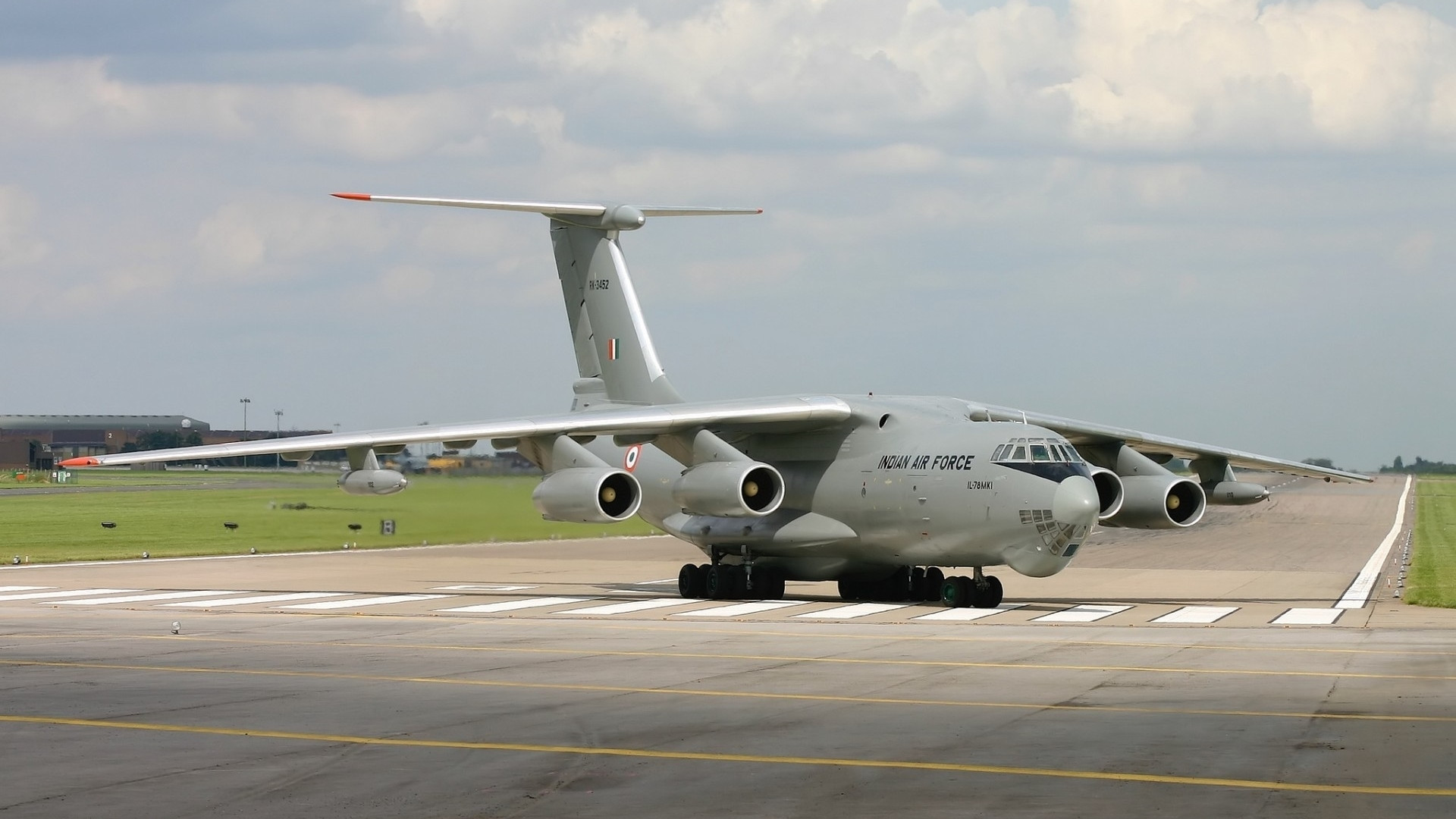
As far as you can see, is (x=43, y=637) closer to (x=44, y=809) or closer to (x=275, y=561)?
(x=44, y=809)

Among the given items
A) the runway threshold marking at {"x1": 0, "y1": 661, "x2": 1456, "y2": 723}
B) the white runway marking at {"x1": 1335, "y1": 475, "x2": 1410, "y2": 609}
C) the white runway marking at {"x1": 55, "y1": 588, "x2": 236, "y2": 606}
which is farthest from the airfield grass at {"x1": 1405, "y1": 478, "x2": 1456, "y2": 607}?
the white runway marking at {"x1": 55, "y1": 588, "x2": 236, "y2": 606}

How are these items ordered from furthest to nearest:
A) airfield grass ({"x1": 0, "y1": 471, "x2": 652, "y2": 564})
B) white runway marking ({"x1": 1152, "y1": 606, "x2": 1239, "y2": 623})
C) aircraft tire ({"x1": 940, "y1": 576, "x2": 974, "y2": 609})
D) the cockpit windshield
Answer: airfield grass ({"x1": 0, "y1": 471, "x2": 652, "y2": 564}), aircraft tire ({"x1": 940, "y1": 576, "x2": 974, "y2": 609}), the cockpit windshield, white runway marking ({"x1": 1152, "y1": 606, "x2": 1239, "y2": 623})

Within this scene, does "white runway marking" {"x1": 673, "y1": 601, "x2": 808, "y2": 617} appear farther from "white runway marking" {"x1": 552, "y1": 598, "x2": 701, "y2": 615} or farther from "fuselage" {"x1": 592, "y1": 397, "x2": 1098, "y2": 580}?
"fuselage" {"x1": 592, "y1": 397, "x2": 1098, "y2": 580}

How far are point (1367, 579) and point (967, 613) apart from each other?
10562 mm

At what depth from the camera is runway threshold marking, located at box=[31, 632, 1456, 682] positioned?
1398cm

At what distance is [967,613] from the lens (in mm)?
22016

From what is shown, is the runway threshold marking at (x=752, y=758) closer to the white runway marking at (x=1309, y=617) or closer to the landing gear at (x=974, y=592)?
the white runway marking at (x=1309, y=617)

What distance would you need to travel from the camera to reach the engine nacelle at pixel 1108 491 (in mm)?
24469

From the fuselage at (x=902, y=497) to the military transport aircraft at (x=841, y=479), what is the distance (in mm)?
27

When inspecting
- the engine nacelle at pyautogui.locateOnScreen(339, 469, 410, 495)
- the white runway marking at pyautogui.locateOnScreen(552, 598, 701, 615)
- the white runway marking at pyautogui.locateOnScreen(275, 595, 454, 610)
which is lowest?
the white runway marking at pyautogui.locateOnScreen(552, 598, 701, 615)

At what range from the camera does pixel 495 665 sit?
592 inches

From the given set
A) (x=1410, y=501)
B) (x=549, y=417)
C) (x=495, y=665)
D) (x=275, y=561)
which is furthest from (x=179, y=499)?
(x=1410, y=501)

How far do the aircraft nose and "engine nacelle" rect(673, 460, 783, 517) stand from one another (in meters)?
4.33

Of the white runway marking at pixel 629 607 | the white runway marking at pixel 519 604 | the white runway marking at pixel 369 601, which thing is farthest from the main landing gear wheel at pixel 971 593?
the white runway marking at pixel 369 601
